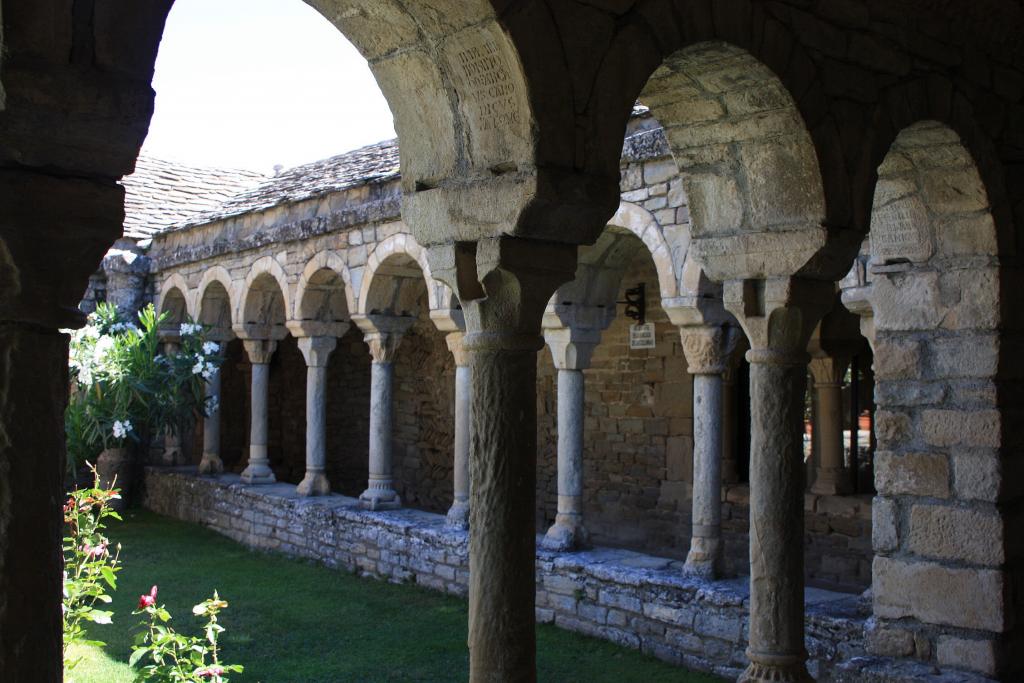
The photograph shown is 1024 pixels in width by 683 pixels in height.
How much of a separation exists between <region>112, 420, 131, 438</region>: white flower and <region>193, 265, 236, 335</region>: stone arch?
1.83m

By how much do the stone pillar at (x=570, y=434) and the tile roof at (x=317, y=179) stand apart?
2366 mm

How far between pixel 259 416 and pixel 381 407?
2.48 m

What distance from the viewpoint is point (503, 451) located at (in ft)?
9.30

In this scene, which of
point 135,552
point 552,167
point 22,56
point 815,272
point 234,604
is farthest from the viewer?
point 135,552

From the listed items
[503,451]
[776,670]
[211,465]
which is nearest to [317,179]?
[211,465]

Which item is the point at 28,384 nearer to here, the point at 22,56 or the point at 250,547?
the point at 22,56

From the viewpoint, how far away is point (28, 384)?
6.27ft

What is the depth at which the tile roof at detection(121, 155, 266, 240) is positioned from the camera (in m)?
13.9

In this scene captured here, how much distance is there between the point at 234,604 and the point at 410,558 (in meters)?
1.43

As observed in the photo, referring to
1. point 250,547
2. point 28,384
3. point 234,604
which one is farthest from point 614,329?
point 28,384

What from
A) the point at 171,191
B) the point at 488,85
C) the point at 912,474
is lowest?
the point at 912,474

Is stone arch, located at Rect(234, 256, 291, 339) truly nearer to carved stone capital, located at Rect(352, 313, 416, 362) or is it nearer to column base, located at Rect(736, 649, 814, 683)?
carved stone capital, located at Rect(352, 313, 416, 362)

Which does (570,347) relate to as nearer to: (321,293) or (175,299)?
(321,293)

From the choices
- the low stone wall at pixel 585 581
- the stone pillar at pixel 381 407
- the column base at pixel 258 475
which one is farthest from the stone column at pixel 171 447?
the stone pillar at pixel 381 407
